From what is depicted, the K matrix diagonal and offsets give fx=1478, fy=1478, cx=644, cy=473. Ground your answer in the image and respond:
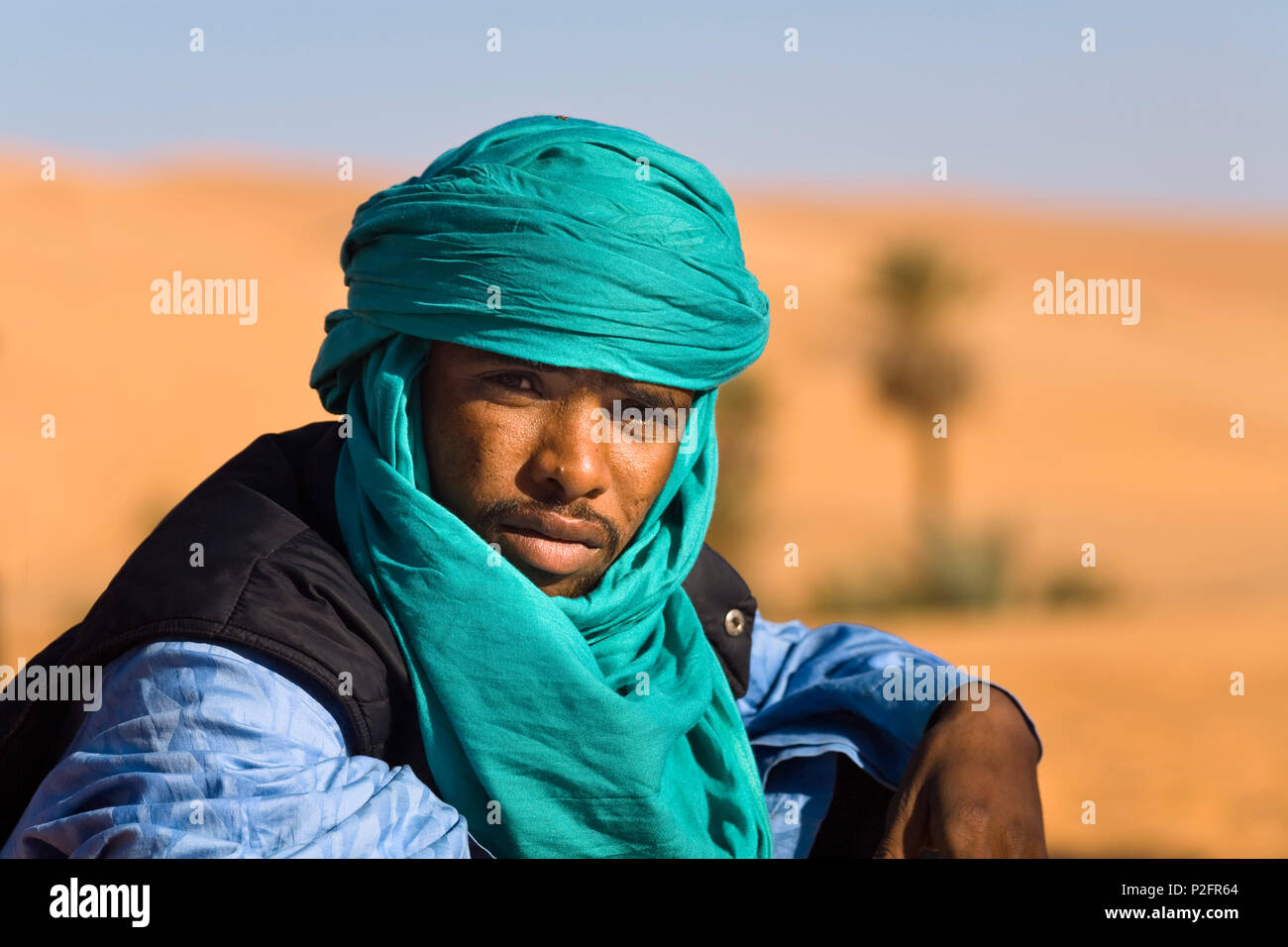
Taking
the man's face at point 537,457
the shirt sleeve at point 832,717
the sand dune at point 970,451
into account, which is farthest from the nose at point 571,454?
the sand dune at point 970,451

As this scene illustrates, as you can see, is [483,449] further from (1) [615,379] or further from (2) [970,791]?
(2) [970,791]

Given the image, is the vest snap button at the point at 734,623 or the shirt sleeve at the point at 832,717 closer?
the shirt sleeve at the point at 832,717

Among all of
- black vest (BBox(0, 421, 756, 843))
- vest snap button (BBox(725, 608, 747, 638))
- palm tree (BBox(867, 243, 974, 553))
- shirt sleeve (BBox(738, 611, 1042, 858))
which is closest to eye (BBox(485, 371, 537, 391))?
black vest (BBox(0, 421, 756, 843))

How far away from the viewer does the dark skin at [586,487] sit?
2.67 metres

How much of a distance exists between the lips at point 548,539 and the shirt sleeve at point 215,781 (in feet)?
1.65

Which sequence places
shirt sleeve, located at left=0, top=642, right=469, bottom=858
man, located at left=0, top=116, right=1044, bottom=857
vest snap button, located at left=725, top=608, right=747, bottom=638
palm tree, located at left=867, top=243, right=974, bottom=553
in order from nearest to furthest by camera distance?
shirt sleeve, located at left=0, top=642, right=469, bottom=858 → man, located at left=0, top=116, right=1044, bottom=857 → vest snap button, located at left=725, top=608, right=747, bottom=638 → palm tree, located at left=867, top=243, right=974, bottom=553

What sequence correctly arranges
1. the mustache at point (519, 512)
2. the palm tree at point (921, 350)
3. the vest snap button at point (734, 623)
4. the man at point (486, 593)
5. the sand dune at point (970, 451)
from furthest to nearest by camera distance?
1. the palm tree at point (921, 350)
2. the sand dune at point (970, 451)
3. the vest snap button at point (734, 623)
4. the mustache at point (519, 512)
5. the man at point (486, 593)

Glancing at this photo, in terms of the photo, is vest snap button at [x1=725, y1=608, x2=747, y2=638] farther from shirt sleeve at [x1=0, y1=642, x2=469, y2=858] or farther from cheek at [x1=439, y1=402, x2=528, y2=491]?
shirt sleeve at [x1=0, y1=642, x2=469, y2=858]

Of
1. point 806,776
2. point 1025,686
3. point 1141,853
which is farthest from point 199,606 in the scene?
point 1025,686

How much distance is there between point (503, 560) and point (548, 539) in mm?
114

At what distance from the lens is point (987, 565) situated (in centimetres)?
1989

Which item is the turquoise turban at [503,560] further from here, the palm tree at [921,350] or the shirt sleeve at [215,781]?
the palm tree at [921,350]

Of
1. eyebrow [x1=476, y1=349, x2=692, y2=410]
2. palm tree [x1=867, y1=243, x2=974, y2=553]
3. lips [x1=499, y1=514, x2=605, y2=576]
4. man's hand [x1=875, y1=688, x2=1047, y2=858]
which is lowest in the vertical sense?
man's hand [x1=875, y1=688, x2=1047, y2=858]

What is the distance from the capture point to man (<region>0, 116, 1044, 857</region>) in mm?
2275
